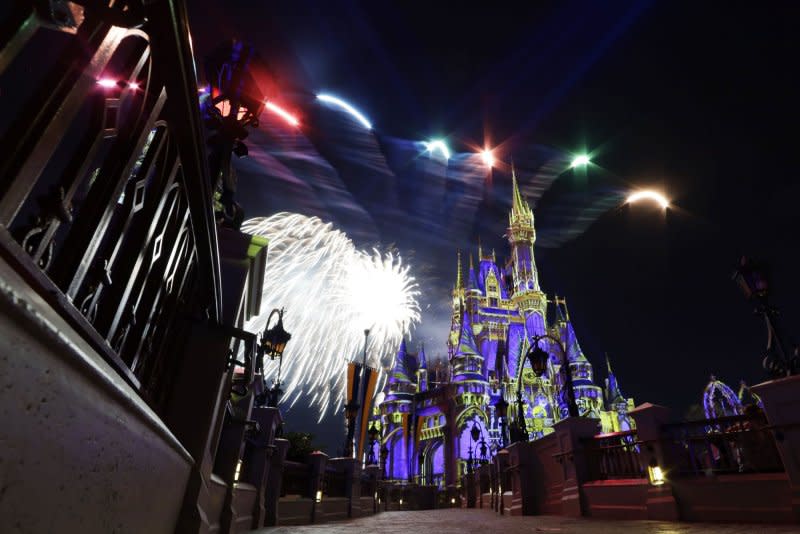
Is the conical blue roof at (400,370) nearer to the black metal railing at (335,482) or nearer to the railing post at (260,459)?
the black metal railing at (335,482)

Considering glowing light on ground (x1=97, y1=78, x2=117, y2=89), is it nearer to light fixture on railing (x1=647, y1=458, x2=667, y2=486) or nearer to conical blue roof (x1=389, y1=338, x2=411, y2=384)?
light fixture on railing (x1=647, y1=458, x2=667, y2=486)

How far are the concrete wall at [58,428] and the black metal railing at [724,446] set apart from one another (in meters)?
10.5

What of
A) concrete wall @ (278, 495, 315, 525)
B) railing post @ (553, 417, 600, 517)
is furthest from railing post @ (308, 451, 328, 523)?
railing post @ (553, 417, 600, 517)

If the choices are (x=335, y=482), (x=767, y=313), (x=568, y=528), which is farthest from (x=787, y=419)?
(x=335, y=482)

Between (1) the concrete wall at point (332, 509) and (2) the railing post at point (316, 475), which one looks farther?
(1) the concrete wall at point (332, 509)

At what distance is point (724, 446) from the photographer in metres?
8.95

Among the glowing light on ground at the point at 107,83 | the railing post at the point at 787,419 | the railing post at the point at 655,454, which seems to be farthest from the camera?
the railing post at the point at 655,454

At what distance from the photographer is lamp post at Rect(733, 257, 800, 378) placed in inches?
323

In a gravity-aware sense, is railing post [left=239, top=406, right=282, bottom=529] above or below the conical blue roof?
below

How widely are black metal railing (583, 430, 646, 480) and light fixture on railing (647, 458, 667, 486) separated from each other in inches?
22.3

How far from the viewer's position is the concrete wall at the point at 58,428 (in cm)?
87

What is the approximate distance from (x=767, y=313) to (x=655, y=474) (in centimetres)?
425

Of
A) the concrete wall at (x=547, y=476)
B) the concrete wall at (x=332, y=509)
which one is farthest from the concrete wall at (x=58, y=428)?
the concrete wall at (x=332, y=509)

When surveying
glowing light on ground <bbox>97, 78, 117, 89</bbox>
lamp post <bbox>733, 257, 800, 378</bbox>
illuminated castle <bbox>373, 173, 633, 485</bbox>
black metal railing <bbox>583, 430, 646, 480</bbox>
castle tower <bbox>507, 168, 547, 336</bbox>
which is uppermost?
castle tower <bbox>507, 168, 547, 336</bbox>
